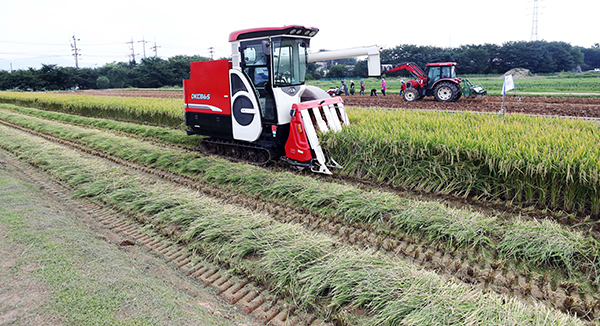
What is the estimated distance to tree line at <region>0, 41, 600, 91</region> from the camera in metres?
47.2

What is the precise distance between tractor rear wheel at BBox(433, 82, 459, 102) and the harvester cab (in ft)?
38.7

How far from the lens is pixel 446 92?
17.8 metres

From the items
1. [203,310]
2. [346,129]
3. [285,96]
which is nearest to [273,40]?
[285,96]

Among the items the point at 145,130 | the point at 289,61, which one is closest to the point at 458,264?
the point at 289,61

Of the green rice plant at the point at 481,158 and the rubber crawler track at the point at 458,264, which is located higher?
the green rice plant at the point at 481,158

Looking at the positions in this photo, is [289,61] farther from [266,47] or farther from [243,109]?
[243,109]

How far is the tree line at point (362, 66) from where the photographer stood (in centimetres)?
4719

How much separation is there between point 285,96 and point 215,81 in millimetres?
1787

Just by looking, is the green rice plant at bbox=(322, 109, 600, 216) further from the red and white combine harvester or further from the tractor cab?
the tractor cab

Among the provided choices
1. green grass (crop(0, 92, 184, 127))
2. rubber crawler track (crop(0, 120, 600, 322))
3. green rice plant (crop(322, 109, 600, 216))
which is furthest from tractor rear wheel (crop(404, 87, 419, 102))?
rubber crawler track (crop(0, 120, 600, 322))

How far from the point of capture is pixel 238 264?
375cm

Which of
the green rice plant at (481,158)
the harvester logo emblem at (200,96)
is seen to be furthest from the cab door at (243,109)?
the green rice plant at (481,158)

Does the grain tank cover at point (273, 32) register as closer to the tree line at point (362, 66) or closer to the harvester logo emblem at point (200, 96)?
the harvester logo emblem at point (200, 96)

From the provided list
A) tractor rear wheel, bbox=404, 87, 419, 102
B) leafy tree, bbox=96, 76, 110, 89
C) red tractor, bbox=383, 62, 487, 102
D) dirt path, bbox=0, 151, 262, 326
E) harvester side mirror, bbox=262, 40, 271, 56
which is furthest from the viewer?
leafy tree, bbox=96, 76, 110, 89
